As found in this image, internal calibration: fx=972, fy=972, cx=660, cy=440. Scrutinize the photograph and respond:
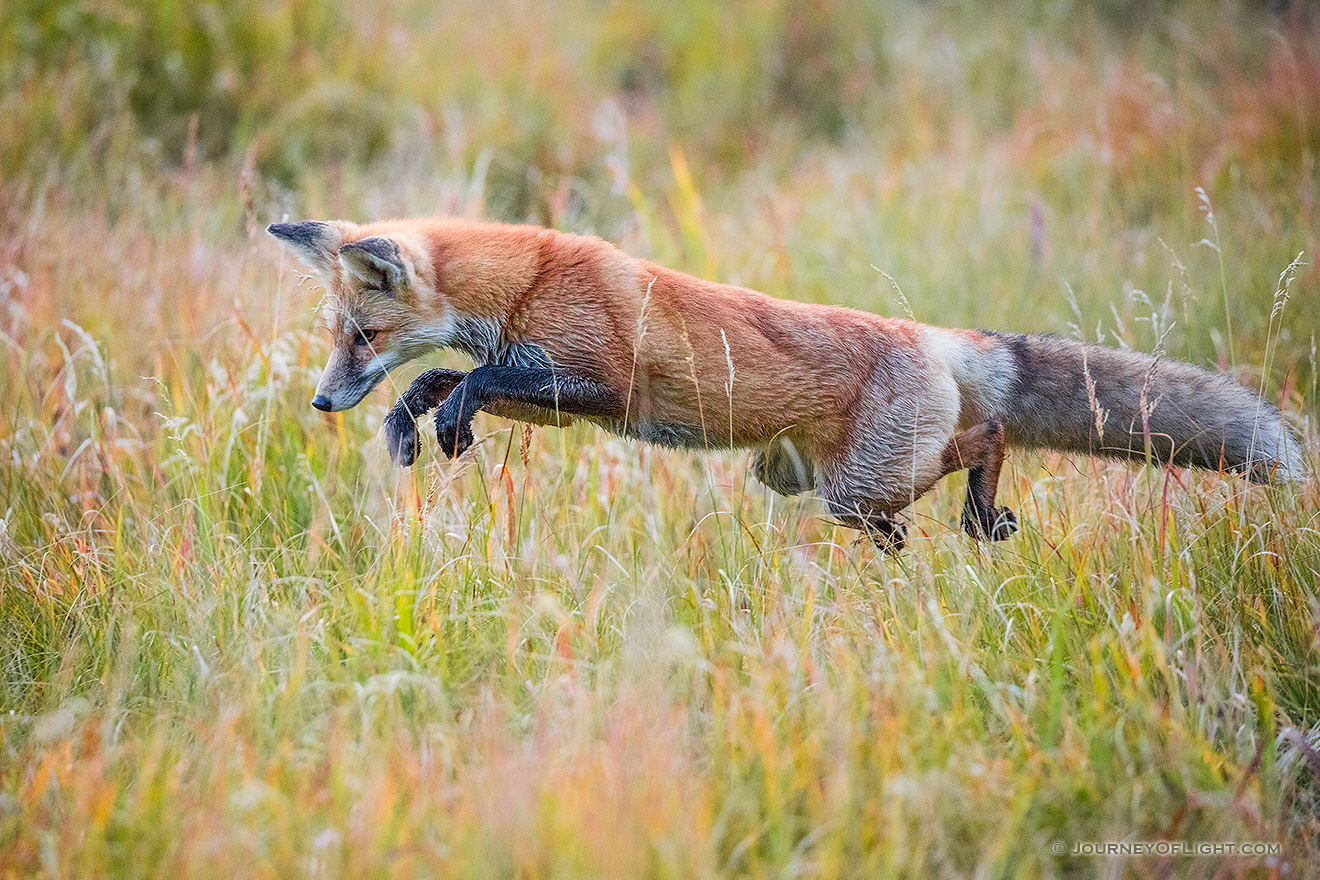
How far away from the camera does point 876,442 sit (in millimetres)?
4133

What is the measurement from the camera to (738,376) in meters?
4.00

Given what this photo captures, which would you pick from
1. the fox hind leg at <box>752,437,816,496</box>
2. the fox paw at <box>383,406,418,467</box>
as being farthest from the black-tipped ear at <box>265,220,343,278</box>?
the fox hind leg at <box>752,437,816,496</box>

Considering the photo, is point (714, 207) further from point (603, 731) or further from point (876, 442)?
point (603, 731)

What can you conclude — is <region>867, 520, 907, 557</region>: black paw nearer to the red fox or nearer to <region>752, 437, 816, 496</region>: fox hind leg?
the red fox

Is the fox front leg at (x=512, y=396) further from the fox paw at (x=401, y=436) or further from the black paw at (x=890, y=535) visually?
the black paw at (x=890, y=535)

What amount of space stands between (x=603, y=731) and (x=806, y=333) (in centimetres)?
213

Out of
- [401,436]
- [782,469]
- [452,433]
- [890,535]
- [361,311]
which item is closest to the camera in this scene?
[452,433]

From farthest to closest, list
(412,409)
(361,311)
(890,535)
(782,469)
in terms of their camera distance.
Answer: (782,469)
(890,535)
(361,311)
(412,409)

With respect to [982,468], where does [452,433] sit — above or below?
above

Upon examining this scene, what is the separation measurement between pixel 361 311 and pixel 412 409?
1.58 feet

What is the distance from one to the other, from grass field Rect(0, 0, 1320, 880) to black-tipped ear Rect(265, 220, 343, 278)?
0.61 metres

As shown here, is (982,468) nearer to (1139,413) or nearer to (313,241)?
(1139,413)

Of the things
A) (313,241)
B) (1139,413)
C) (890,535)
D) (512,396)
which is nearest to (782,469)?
(890,535)

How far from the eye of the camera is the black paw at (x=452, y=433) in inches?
141
